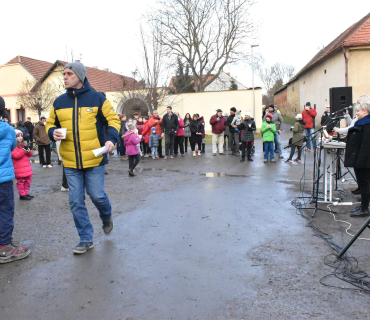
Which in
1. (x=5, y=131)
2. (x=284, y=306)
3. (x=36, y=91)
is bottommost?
(x=284, y=306)

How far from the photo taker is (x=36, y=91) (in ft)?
102

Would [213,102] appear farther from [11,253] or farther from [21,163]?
[11,253]

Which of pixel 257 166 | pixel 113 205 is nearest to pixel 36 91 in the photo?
pixel 257 166

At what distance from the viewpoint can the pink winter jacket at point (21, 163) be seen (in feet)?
27.1

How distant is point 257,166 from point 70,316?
32.9ft

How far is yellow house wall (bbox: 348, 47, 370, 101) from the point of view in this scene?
24047mm

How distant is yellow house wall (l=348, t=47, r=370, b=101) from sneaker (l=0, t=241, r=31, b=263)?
23.9 m

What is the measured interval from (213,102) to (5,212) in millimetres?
27669

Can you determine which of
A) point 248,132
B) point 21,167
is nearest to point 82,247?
point 21,167

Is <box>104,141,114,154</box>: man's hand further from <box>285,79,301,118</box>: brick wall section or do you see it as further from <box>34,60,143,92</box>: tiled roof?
<box>285,79,301,118</box>: brick wall section

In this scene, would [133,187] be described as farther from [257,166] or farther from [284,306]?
[284,306]

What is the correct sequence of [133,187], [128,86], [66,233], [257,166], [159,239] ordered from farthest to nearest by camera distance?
[128,86] → [257,166] → [133,187] → [66,233] → [159,239]

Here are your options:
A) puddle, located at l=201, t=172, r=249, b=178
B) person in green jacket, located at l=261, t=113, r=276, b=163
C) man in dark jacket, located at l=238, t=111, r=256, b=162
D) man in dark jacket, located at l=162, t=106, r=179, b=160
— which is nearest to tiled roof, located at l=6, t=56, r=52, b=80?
man in dark jacket, located at l=162, t=106, r=179, b=160

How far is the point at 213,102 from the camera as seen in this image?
31250mm
